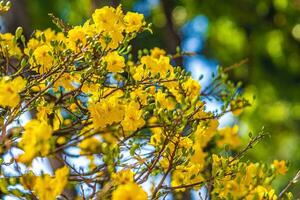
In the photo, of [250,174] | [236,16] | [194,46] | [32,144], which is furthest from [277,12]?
[32,144]

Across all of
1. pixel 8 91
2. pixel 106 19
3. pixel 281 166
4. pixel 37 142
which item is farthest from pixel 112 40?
pixel 281 166

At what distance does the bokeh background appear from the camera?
20.1 ft

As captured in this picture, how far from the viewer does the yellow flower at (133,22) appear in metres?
1.85

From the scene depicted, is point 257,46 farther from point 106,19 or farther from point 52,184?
point 52,184

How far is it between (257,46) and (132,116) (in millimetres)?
4702

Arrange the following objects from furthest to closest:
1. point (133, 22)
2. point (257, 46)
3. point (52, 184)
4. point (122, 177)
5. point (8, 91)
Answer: point (257, 46), point (133, 22), point (122, 177), point (8, 91), point (52, 184)

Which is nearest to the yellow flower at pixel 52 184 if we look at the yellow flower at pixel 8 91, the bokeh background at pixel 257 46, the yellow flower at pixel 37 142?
the yellow flower at pixel 37 142

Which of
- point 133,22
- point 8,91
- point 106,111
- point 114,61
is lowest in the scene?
point 8,91

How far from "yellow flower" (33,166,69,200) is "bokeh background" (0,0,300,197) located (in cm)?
460

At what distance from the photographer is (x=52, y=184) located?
4.23 ft

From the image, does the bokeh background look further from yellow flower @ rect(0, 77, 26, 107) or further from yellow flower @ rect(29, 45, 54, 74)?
yellow flower @ rect(0, 77, 26, 107)

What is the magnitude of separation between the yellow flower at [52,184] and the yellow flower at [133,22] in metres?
0.68

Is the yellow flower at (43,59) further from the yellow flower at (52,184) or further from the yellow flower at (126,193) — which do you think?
the yellow flower at (126,193)

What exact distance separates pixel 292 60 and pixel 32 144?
5534mm
